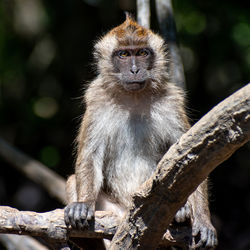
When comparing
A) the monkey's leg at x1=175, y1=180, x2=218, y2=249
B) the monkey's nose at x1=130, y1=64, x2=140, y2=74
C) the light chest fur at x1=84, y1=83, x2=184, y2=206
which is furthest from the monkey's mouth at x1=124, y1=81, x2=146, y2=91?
the monkey's leg at x1=175, y1=180, x2=218, y2=249

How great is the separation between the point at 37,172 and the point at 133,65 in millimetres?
4047

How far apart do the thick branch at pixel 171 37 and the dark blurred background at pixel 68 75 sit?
10.8ft

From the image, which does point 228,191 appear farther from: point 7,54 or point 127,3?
point 7,54

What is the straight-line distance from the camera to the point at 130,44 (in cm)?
684

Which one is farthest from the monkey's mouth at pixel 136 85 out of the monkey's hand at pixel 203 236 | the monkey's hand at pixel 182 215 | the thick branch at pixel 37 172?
the thick branch at pixel 37 172

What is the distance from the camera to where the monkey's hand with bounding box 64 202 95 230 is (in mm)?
5473

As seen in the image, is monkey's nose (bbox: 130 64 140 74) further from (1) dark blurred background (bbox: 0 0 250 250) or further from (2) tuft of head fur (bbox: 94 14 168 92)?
(1) dark blurred background (bbox: 0 0 250 250)

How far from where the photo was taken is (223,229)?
11.0m

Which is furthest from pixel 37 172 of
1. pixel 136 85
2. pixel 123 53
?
pixel 136 85

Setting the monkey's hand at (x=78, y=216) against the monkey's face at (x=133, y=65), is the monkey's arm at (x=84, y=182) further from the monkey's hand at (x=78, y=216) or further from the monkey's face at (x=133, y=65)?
the monkey's face at (x=133, y=65)

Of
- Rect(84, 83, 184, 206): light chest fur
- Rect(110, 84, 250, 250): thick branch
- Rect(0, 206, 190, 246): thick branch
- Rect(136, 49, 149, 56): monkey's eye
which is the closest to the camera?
Rect(110, 84, 250, 250): thick branch

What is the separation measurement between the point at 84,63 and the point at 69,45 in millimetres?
575

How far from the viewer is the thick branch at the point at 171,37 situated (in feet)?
26.4

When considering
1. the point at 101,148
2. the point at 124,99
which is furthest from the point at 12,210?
the point at 124,99
